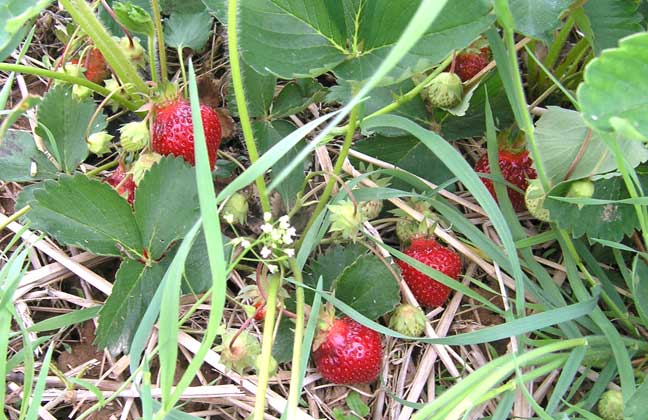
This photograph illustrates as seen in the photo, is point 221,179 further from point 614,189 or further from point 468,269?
point 614,189

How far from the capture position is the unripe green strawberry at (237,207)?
3.14 ft

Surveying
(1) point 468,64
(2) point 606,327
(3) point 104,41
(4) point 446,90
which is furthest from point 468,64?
(3) point 104,41

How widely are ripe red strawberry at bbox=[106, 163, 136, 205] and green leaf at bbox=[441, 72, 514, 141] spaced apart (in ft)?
1.57

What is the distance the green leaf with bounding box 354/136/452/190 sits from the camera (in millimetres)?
1028

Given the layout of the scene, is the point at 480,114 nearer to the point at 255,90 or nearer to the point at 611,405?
the point at 255,90

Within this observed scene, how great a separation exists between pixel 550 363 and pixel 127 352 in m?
0.56

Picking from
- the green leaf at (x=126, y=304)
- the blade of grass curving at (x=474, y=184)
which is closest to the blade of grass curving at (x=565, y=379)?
the blade of grass curving at (x=474, y=184)

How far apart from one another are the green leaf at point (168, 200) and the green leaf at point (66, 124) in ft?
0.52

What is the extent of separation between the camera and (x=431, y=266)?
959 mm

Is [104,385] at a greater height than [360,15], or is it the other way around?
[360,15]

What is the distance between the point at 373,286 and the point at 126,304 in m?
0.33

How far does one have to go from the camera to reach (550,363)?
87cm

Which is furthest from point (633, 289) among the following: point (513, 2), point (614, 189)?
point (513, 2)

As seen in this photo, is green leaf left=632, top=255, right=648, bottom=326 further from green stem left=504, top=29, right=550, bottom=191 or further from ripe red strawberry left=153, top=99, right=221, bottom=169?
ripe red strawberry left=153, top=99, right=221, bottom=169
